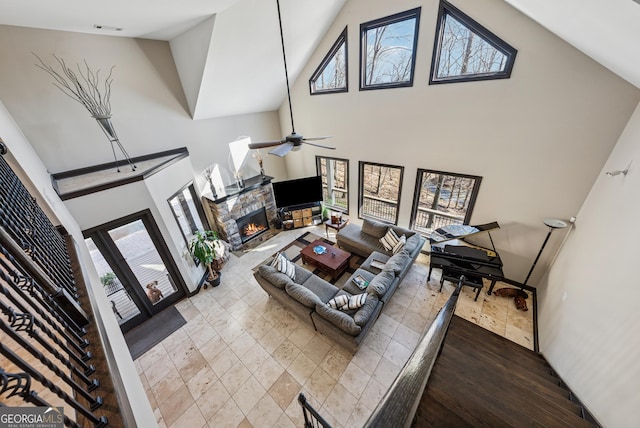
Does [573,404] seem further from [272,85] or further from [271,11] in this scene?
[272,85]

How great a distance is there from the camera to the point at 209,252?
4.75 m

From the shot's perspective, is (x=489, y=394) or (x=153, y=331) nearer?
(x=489, y=394)

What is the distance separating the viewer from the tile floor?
299cm

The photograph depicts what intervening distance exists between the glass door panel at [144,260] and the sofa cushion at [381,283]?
395 centimetres

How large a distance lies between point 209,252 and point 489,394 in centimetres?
477

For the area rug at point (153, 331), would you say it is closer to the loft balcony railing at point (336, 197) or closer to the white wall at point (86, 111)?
the white wall at point (86, 111)

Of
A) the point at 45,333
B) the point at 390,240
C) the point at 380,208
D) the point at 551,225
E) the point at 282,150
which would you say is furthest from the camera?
the point at 380,208

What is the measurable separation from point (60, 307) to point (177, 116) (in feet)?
15.3

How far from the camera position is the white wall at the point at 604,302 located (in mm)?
1837

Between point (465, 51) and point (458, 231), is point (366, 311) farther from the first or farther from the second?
point (465, 51)

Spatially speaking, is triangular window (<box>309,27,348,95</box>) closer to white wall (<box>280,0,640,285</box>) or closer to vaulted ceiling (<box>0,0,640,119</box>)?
white wall (<box>280,0,640,285</box>)

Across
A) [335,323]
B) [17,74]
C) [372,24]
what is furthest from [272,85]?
[335,323]

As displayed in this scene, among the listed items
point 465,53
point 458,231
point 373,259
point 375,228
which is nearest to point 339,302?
point 373,259

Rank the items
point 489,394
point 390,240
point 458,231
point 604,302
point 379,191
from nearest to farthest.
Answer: point 489,394, point 604,302, point 458,231, point 390,240, point 379,191
